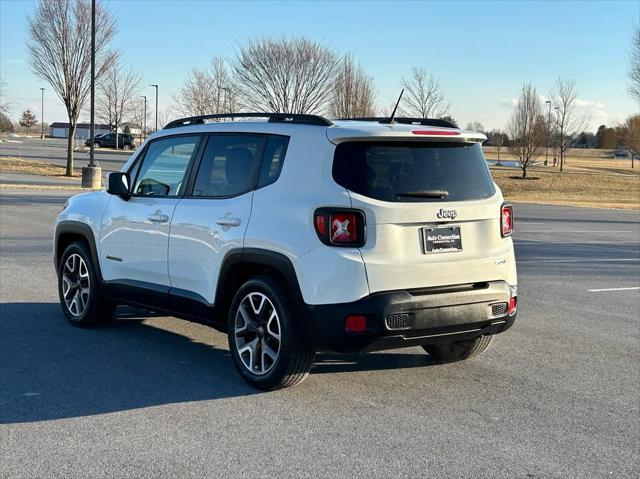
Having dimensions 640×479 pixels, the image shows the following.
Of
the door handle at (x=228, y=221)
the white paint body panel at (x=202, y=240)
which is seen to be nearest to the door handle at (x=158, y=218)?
the white paint body panel at (x=202, y=240)

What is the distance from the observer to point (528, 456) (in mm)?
4188

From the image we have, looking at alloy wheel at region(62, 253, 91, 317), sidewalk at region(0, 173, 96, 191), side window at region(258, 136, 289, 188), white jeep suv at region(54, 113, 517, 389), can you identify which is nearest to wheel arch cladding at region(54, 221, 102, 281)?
alloy wheel at region(62, 253, 91, 317)

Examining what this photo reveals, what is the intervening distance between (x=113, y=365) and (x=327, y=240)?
84.7 inches

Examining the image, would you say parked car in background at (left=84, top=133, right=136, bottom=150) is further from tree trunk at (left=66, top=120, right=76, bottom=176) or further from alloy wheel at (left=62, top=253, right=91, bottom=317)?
alloy wheel at (left=62, top=253, right=91, bottom=317)

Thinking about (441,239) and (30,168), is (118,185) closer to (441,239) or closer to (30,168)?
(441,239)

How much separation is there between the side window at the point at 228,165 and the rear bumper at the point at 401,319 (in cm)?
116

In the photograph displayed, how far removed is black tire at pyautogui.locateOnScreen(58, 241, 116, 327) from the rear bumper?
2.74 m

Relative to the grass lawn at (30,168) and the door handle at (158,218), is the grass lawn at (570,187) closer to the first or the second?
the grass lawn at (30,168)

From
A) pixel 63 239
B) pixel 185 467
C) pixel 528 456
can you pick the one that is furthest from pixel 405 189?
pixel 63 239

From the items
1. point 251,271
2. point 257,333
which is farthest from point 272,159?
point 257,333

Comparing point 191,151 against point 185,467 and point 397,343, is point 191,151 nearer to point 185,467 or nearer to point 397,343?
point 397,343

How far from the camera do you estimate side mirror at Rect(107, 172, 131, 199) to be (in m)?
6.50

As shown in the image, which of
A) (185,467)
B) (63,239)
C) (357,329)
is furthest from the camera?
(63,239)

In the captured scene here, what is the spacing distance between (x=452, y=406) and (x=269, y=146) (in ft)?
7.05
